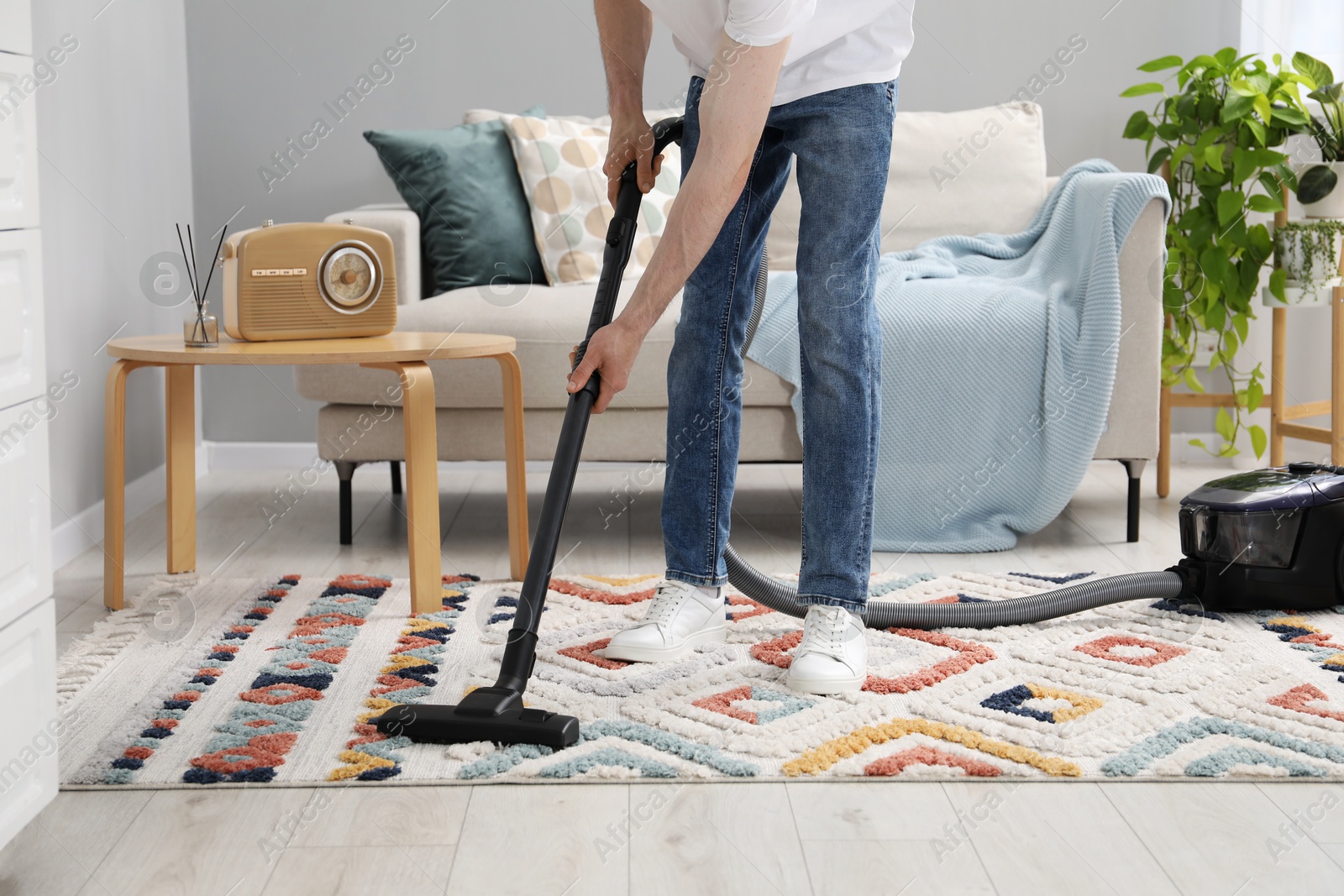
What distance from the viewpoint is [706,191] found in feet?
3.94

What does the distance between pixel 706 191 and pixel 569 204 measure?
4.31ft

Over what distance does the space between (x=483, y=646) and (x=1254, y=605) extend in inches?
41.0

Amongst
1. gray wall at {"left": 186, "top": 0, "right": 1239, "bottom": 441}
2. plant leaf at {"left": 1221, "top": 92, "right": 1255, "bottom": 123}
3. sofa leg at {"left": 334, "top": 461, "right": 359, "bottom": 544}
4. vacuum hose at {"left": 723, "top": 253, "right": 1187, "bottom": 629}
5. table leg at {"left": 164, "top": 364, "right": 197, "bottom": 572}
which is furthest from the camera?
gray wall at {"left": 186, "top": 0, "right": 1239, "bottom": 441}

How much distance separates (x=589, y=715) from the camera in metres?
1.27

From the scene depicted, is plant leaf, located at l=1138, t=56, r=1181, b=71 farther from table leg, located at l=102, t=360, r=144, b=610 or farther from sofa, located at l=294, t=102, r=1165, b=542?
table leg, located at l=102, t=360, r=144, b=610

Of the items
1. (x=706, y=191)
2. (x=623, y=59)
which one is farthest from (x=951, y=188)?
(x=706, y=191)

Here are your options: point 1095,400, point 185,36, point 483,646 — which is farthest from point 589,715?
point 185,36

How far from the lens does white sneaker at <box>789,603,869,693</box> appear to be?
4.42 ft

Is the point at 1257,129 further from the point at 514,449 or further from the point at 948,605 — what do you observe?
the point at 514,449

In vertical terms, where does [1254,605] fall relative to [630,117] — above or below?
below

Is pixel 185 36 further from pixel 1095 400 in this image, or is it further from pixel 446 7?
pixel 1095 400

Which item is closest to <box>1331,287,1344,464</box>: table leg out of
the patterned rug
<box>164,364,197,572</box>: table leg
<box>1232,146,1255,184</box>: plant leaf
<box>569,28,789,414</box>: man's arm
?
<box>1232,146,1255,184</box>: plant leaf

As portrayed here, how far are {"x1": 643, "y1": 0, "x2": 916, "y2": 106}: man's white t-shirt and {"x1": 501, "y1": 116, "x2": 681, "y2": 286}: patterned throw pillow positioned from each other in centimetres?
111

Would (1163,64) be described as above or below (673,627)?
above
